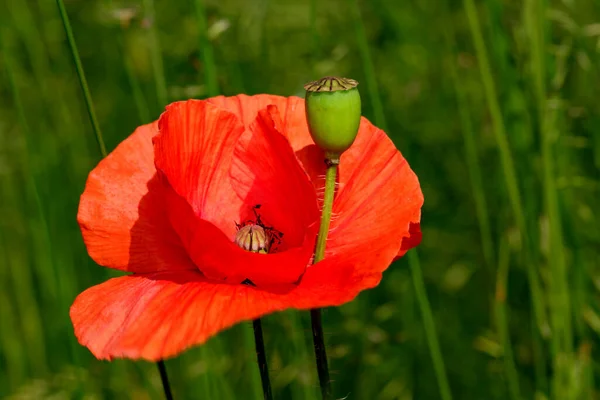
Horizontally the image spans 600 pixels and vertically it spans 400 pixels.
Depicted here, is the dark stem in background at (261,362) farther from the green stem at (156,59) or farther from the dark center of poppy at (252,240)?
the green stem at (156,59)

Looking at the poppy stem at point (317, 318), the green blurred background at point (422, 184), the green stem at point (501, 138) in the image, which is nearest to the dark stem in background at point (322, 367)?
the poppy stem at point (317, 318)

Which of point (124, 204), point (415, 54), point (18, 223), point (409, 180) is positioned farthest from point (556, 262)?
point (18, 223)

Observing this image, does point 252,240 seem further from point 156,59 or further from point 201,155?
point 156,59

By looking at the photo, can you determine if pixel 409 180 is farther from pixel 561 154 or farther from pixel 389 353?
pixel 389 353

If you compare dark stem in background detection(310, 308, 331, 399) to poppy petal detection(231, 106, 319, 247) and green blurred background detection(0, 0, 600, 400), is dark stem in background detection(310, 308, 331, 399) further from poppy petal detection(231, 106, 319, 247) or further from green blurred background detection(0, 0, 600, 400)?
green blurred background detection(0, 0, 600, 400)

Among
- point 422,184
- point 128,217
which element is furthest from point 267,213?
point 422,184
